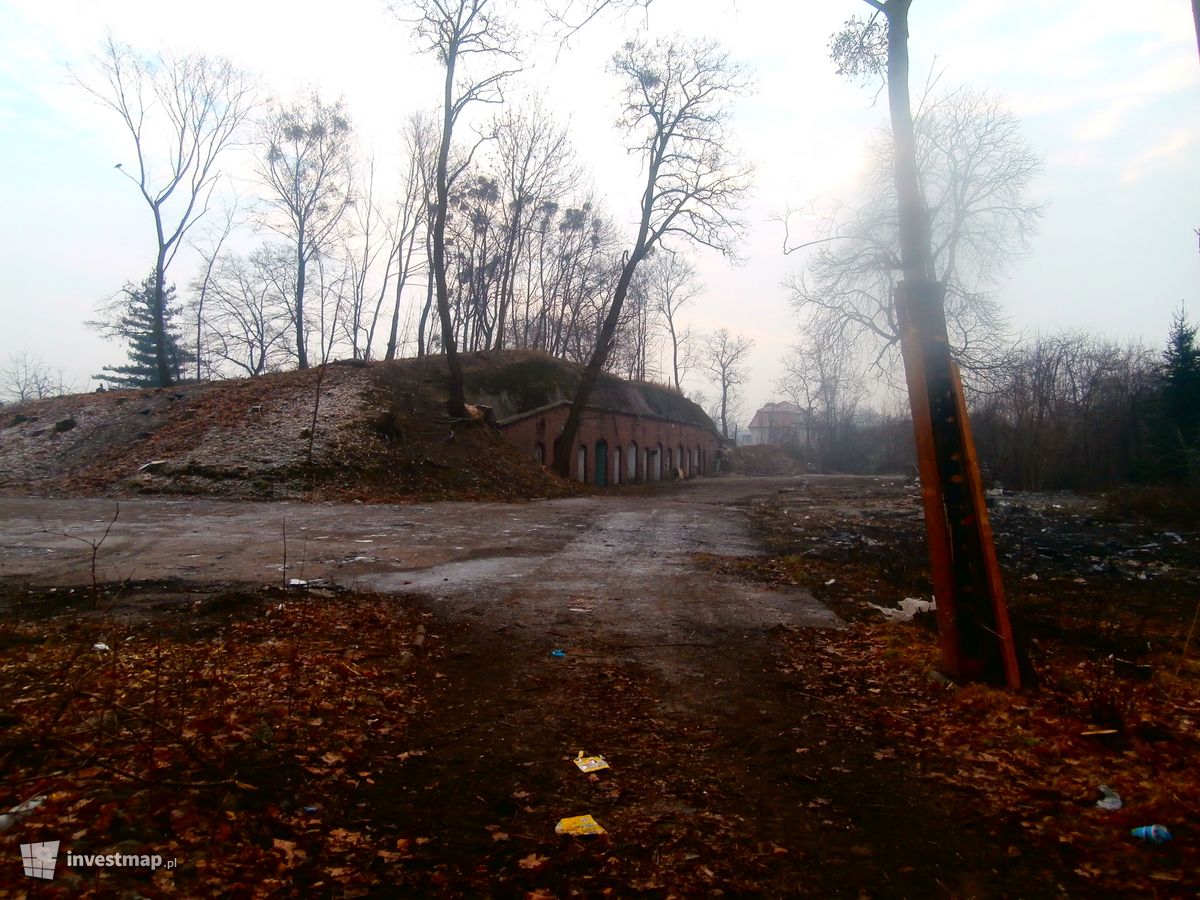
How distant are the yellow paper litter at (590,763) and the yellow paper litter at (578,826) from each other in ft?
1.60

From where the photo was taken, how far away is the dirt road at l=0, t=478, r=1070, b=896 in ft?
9.46

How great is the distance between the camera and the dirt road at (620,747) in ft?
9.46

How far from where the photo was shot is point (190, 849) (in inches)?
109

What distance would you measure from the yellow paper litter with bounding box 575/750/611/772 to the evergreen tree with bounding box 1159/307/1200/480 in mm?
26224

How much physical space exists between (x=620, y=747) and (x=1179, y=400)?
29116mm

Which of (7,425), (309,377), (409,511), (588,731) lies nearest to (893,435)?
(309,377)

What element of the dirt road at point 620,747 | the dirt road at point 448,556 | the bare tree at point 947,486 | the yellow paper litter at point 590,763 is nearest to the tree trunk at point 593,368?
the dirt road at point 448,556

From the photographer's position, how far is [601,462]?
3534cm

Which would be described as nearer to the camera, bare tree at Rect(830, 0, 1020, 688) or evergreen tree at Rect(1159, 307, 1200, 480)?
bare tree at Rect(830, 0, 1020, 688)

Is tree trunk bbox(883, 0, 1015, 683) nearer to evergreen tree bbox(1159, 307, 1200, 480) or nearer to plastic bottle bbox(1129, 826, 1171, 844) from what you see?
plastic bottle bbox(1129, 826, 1171, 844)

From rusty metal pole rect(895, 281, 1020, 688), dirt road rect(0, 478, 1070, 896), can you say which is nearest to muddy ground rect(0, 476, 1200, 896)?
dirt road rect(0, 478, 1070, 896)

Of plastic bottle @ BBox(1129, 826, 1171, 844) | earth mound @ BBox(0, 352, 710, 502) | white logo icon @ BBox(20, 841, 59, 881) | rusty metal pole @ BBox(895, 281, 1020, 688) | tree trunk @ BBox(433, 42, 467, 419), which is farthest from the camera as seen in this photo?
tree trunk @ BBox(433, 42, 467, 419)

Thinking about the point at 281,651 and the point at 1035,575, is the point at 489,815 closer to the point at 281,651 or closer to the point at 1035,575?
the point at 281,651

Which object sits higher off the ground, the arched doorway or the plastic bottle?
the arched doorway
